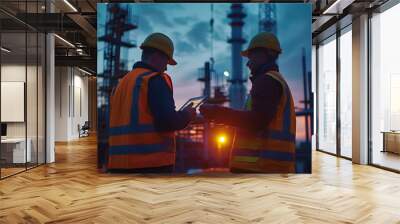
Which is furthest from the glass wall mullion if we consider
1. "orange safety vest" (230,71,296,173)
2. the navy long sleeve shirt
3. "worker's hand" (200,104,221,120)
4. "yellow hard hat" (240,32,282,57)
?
the navy long sleeve shirt

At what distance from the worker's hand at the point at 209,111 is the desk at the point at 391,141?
3.88 metres

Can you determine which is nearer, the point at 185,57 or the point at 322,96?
the point at 185,57

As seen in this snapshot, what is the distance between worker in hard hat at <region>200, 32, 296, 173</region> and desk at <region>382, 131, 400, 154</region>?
8.65 ft

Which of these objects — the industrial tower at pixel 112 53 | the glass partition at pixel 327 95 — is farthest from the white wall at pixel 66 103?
the glass partition at pixel 327 95

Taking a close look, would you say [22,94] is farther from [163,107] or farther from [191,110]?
[191,110]

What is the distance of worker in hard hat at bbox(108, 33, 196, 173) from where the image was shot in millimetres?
6465

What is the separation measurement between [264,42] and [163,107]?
7.01 feet

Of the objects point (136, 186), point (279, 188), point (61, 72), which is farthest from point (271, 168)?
point (61, 72)

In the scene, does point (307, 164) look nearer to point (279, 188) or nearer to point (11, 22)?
A: point (279, 188)

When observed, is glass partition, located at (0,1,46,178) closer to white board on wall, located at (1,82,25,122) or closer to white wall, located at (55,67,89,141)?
white board on wall, located at (1,82,25,122)

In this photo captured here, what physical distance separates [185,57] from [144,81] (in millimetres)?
875

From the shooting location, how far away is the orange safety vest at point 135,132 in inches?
254

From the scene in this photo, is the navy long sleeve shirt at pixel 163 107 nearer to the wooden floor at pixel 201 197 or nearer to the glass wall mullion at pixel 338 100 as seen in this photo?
the wooden floor at pixel 201 197

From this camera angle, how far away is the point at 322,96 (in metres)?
11.4
